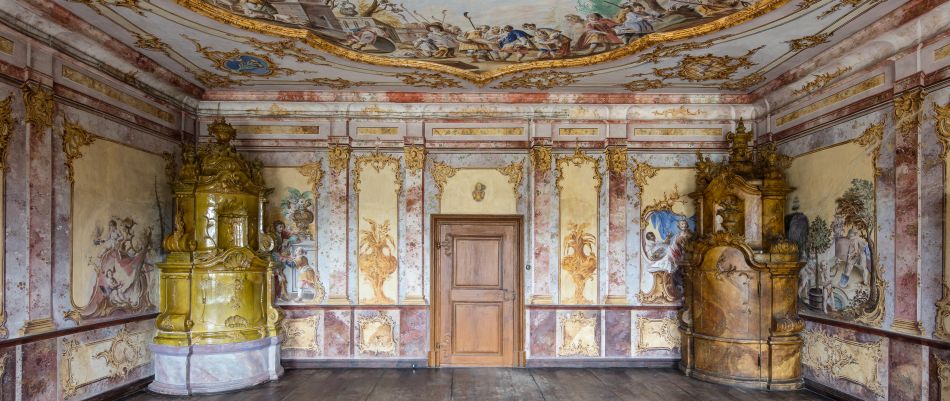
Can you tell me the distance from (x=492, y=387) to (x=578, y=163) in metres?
2.90

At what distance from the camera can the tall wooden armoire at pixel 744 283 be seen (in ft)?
18.7

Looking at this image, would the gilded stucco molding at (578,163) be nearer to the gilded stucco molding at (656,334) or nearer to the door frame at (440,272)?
the door frame at (440,272)

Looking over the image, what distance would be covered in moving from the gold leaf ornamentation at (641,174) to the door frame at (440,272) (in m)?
1.51

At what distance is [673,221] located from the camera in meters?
6.86

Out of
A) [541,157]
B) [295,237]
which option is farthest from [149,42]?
[541,157]

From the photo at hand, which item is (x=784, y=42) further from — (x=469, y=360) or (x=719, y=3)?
(x=469, y=360)

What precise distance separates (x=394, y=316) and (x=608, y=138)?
347cm

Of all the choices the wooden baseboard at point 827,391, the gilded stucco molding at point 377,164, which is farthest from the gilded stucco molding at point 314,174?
the wooden baseboard at point 827,391

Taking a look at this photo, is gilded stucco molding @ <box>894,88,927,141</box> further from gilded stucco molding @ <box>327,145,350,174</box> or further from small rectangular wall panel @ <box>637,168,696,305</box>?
gilded stucco molding @ <box>327,145,350,174</box>

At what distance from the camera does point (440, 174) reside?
6.87 meters

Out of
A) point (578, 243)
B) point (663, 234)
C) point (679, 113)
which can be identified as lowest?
point (578, 243)

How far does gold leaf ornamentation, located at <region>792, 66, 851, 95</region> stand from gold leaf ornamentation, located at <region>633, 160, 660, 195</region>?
1.78 meters

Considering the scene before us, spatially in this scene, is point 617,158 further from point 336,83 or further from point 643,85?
point 336,83

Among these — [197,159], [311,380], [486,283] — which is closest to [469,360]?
[486,283]
